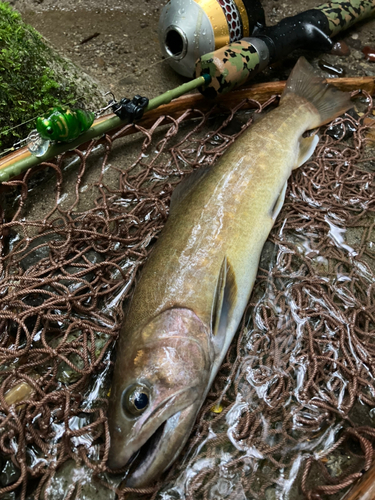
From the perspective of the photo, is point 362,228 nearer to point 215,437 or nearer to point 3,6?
point 215,437

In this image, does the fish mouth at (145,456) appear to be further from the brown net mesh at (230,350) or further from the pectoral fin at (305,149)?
the pectoral fin at (305,149)

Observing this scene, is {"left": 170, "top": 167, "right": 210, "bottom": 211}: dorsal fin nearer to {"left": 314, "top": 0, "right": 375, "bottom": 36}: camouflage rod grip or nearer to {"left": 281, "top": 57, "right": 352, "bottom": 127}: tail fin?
{"left": 281, "top": 57, "right": 352, "bottom": 127}: tail fin

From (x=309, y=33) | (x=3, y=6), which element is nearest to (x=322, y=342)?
(x=309, y=33)

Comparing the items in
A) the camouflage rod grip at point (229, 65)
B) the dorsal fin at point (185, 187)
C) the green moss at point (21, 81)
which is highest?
the green moss at point (21, 81)

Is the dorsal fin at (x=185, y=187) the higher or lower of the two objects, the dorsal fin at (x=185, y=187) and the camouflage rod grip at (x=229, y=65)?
the lower

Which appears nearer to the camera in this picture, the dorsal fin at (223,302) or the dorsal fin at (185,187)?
the dorsal fin at (223,302)

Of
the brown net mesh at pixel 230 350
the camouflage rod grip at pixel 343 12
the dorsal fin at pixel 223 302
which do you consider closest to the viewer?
the brown net mesh at pixel 230 350

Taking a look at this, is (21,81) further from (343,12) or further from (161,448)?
(343,12)

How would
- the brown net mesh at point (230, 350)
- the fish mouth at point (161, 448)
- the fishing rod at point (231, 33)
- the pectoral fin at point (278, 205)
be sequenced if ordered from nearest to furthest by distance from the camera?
1. the fish mouth at point (161, 448)
2. the brown net mesh at point (230, 350)
3. the pectoral fin at point (278, 205)
4. the fishing rod at point (231, 33)

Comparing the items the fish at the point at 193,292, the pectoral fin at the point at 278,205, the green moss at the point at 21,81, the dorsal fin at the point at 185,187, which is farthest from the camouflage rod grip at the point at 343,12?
the green moss at the point at 21,81
